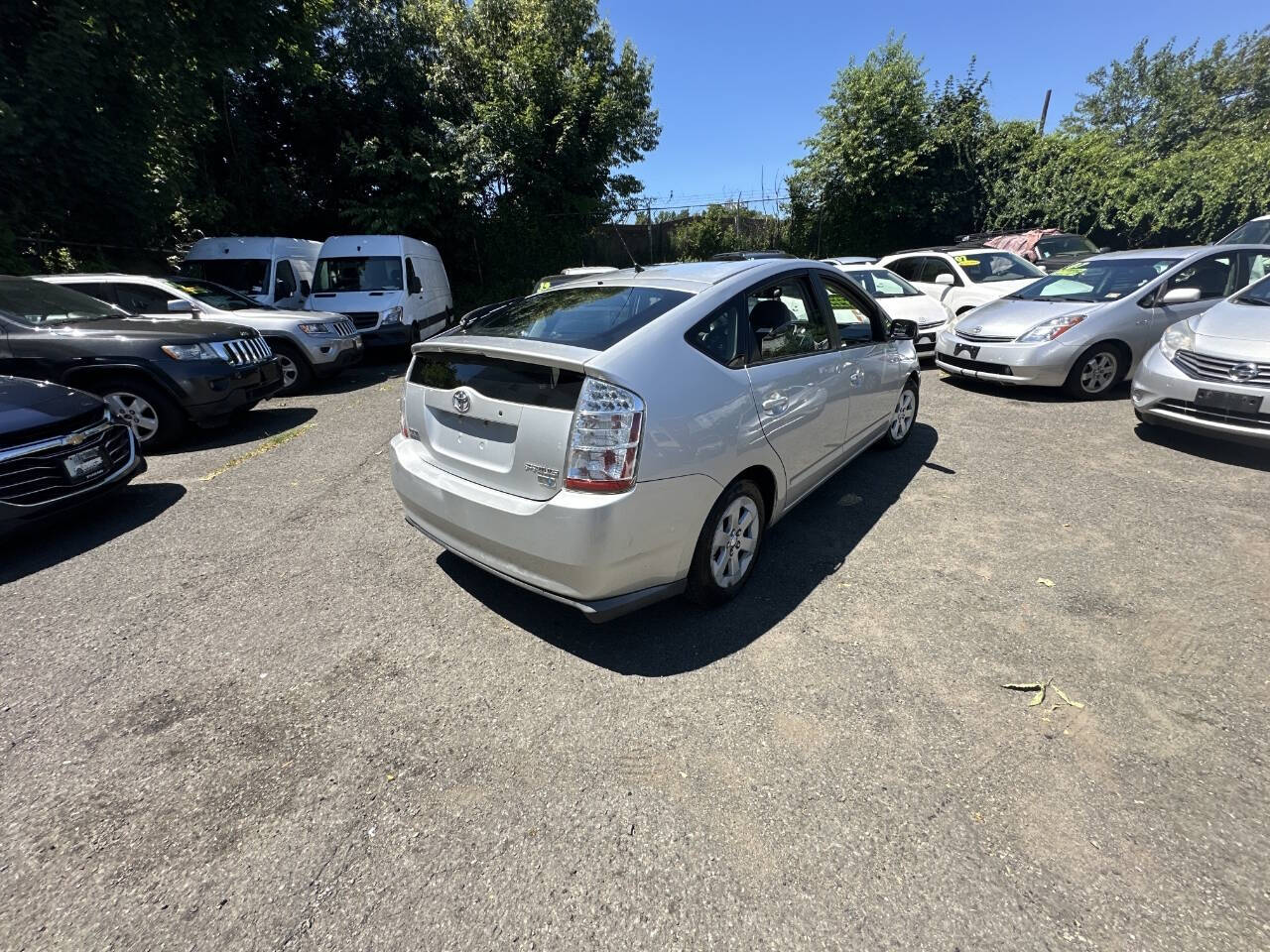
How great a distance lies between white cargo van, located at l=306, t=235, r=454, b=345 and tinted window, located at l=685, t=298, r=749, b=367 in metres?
8.99

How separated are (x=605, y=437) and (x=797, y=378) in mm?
1433

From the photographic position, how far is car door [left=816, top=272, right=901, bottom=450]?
12.6ft

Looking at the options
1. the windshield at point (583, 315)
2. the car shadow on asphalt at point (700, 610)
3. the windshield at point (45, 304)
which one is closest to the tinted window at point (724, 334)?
the windshield at point (583, 315)

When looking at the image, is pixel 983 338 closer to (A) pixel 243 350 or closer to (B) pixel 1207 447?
(B) pixel 1207 447

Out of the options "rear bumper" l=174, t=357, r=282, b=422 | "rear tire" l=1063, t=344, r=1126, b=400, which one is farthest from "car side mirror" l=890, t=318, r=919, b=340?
"rear bumper" l=174, t=357, r=282, b=422

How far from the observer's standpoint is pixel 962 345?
714 cm

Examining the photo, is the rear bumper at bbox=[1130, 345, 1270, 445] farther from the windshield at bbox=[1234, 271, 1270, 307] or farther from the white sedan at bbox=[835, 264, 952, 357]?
the white sedan at bbox=[835, 264, 952, 357]

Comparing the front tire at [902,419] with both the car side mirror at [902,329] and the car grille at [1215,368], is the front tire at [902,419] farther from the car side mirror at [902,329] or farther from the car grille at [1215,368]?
the car grille at [1215,368]

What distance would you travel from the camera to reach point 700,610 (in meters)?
2.98

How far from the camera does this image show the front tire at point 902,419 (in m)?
4.94

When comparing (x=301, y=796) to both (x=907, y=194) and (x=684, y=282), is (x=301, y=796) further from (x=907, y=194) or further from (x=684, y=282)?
(x=907, y=194)

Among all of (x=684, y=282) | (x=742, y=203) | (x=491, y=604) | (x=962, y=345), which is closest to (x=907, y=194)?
(x=742, y=203)

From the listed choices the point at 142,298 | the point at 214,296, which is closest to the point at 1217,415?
the point at 142,298

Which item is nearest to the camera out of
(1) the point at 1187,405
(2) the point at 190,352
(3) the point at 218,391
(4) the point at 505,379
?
(4) the point at 505,379
